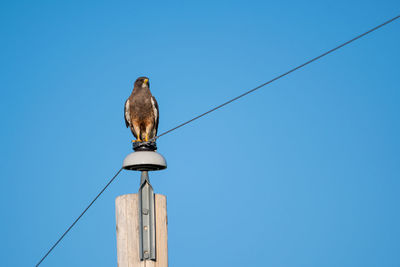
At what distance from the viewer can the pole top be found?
11.2ft

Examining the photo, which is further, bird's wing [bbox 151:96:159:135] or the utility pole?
bird's wing [bbox 151:96:159:135]

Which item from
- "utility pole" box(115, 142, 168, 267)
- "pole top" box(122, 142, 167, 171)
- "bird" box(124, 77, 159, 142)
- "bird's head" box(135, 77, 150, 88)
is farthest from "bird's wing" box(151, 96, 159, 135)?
"utility pole" box(115, 142, 168, 267)

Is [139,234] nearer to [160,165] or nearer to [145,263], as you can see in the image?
[145,263]

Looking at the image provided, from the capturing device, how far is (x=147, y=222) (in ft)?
10.3

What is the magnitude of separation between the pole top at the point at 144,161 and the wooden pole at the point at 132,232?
285 millimetres

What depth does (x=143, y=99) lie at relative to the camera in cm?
734

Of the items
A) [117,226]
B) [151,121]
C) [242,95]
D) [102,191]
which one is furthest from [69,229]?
[151,121]

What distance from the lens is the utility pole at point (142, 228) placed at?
309cm

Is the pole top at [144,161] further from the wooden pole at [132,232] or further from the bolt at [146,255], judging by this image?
the bolt at [146,255]

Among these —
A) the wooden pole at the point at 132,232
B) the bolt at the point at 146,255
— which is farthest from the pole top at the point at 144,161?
the bolt at the point at 146,255

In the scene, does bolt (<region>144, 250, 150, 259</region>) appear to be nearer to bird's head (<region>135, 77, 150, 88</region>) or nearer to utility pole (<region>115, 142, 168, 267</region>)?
utility pole (<region>115, 142, 168, 267</region>)

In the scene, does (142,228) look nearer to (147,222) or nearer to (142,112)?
(147,222)

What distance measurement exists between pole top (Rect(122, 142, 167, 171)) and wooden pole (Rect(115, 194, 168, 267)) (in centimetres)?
28

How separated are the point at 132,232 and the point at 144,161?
52cm
